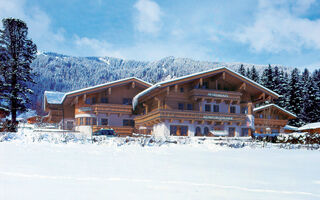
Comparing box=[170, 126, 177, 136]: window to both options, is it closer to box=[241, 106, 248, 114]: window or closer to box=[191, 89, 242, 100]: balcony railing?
box=[191, 89, 242, 100]: balcony railing

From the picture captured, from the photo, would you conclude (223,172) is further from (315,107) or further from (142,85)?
(315,107)

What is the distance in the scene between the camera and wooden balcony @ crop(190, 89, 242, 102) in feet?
109

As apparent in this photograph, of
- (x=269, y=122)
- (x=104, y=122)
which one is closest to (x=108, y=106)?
(x=104, y=122)

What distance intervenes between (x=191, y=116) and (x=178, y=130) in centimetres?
232

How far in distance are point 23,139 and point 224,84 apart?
2701 centimetres

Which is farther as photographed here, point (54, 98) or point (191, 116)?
point (54, 98)

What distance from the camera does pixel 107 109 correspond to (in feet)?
118

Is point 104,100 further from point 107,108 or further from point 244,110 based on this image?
point 244,110

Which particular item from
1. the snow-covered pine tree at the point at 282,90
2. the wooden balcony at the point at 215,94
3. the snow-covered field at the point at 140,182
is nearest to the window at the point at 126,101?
the wooden balcony at the point at 215,94

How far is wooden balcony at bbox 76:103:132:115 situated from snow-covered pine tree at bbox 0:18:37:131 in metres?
8.68

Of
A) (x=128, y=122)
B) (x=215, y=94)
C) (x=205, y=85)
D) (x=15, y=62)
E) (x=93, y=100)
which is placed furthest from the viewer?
(x=128, y=122)

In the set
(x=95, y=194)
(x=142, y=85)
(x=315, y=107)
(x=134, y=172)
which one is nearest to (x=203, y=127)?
(x=142, y=85)

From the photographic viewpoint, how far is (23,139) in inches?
628

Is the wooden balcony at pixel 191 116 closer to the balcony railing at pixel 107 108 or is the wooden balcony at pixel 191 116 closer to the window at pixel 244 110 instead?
the window at pixel 244 110
